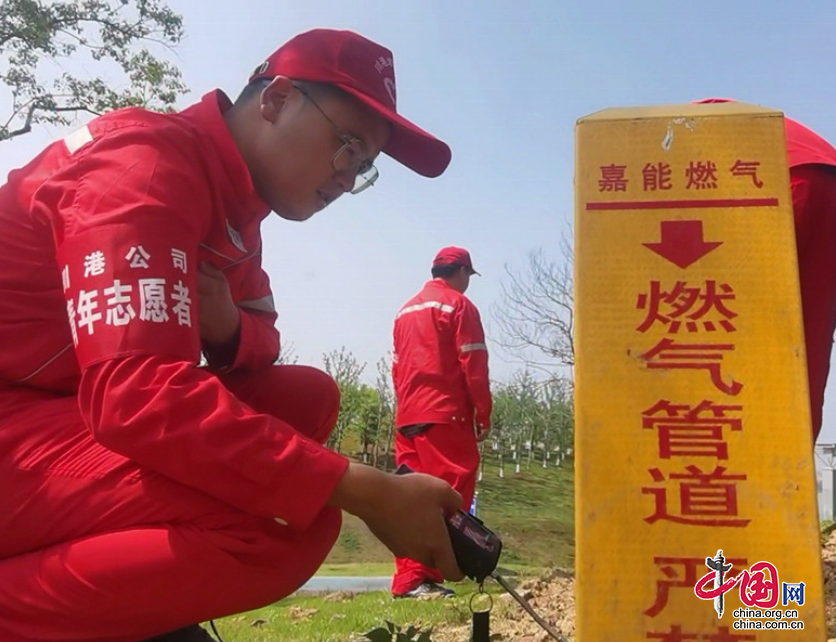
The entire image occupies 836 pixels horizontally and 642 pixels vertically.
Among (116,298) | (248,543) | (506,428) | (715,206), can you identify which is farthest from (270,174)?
(506,428)

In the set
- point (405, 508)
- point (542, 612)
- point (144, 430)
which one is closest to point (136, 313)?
point (144, 430)

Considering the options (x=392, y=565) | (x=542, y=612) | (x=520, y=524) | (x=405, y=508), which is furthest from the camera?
(x=520, y=524)

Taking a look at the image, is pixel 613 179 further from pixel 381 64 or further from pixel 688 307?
pixel 381 64

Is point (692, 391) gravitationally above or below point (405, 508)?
above

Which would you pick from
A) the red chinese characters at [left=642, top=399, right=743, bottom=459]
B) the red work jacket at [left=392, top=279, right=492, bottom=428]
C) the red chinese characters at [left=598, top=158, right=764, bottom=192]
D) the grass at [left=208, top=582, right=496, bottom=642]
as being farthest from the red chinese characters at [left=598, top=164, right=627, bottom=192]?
the red work jacket at [left=392, top=279, right=492, bottom=428]

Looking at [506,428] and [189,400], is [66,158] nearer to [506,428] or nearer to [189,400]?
[189,400]

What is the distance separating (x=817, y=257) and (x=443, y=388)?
254 cm

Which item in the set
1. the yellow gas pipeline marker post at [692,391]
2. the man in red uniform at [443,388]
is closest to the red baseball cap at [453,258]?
the man in red uniform at [443,388]

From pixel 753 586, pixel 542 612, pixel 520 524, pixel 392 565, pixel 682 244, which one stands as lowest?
pixel 520 524

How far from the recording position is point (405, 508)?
1.04 metres

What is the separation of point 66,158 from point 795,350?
127 cm

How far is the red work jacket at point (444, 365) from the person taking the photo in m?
4.20

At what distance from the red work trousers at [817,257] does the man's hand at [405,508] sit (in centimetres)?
118

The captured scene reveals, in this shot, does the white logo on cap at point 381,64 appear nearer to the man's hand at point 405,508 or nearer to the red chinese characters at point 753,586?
the man's hand at point 405,508
